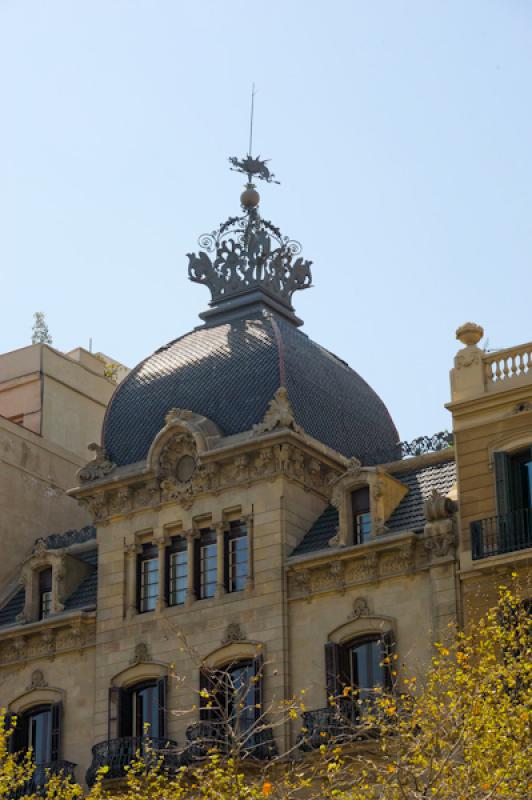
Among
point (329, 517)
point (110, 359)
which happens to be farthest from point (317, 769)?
point (110, 359)

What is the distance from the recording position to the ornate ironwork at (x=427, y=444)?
4572 cm

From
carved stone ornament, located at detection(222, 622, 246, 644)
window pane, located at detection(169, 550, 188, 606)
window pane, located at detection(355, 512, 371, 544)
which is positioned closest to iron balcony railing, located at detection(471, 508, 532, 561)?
window pane, located at detection(355, 512, 371, 544)

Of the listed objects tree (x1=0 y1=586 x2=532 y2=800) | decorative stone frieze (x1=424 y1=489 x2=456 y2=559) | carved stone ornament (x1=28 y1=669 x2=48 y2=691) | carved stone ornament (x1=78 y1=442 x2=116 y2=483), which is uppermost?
carved stone ornament (x1=78 y1=442 x2=116 y2=483)

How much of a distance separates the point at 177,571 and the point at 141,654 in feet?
7.26

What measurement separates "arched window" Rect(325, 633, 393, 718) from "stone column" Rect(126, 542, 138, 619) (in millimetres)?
5800

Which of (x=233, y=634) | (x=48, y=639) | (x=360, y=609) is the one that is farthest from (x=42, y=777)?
(x=360, y=609)

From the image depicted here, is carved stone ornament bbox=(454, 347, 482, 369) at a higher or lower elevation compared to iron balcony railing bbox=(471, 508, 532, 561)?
higher

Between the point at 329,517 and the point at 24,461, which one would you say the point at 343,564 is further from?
the point at 24,461

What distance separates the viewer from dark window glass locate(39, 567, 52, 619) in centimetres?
4889

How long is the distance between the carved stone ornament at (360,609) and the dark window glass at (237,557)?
3.11 metres

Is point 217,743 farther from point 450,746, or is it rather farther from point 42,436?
point 42,436

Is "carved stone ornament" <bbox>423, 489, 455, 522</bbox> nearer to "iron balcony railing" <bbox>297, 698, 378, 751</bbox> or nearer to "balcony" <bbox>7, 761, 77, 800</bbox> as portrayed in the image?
"iron balcony railing" <bbox>297, 698, 378, 751</bbox>

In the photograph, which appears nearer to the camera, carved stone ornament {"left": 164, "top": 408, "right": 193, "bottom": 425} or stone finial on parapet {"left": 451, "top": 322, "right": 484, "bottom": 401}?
stone finial on parapet {"left": 451, "top": 322, "right": 484, "bottom": 401}

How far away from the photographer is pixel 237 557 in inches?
1786
